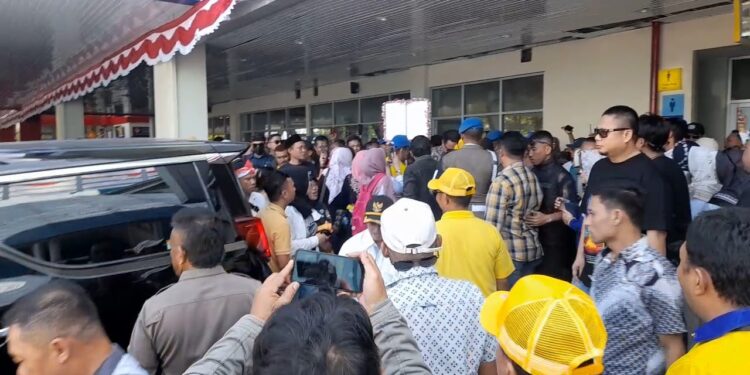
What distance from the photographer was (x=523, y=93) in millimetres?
11844

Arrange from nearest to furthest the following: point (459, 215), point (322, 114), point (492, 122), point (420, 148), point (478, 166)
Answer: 1. point (459, 215)
2. point (478, 166)
3. point (420, 148)
4. point (492, 122)
5. point (322, 114)

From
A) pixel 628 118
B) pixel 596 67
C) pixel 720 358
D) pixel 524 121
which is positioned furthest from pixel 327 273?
pixel 524 121

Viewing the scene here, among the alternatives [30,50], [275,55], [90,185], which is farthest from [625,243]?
[30,50]

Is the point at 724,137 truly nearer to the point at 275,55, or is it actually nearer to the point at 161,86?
the point at 275,55

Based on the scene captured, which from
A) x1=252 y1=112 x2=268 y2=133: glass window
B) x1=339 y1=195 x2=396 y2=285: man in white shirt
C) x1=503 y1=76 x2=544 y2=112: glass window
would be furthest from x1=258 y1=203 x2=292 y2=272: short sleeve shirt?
x1=252 y1=112 x2=268 y2=133: glass window

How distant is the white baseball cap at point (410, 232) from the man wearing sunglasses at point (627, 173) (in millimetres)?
1428

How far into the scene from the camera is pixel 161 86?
7.94m

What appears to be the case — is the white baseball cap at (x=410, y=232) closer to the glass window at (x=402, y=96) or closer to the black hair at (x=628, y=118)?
the black hair at (x=628, y=118)

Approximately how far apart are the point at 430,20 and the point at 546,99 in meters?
4.02

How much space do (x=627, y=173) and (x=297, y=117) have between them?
15.5 meters

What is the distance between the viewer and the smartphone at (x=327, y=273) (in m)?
1.83

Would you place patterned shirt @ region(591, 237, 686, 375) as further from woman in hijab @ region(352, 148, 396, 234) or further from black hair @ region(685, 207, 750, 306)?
woman in hijab @ region(352, 148, 396, 234)

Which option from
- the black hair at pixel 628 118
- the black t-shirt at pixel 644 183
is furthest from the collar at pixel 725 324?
the black hair at pixel 628 118

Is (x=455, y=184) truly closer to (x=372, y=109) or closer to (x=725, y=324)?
(x=725, y=324)
